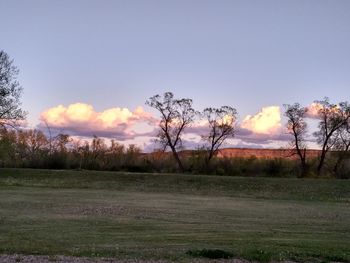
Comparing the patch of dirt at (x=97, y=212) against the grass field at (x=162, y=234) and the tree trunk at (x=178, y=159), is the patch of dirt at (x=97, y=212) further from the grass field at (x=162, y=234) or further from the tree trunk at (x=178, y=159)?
the tree trunk at (x=178, y=159)

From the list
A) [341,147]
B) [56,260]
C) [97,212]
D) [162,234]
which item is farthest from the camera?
[341,147]

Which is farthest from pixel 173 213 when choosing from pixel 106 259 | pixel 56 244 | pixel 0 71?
pixel 0 71

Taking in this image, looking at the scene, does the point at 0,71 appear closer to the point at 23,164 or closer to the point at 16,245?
the point at 23,164

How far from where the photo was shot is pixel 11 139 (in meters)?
78.8

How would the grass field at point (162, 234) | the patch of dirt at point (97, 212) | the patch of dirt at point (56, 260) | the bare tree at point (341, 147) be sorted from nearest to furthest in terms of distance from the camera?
1. the patch of dirt at point (56, 260)
2. the grass field at point (162, 234)
3. the patch of dirt at point (97, 212)
4. the bare tree at point (341, 147)

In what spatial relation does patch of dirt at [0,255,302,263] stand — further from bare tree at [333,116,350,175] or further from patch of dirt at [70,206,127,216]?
bare tree at [333,116,350,175]

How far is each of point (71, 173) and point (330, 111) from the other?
160 feet

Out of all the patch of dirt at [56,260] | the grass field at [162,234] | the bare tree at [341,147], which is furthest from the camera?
A: the bare tree at [341,147]

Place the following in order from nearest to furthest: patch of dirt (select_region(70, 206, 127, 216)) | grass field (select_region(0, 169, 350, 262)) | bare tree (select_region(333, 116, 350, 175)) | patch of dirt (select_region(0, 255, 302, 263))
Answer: patch of dirt (select_region(0, 255, 302, 263)) → grass field (select_region(0, 169, 350, 262)) → patch of dirt (select_region(70, 206, 127, 216)) → bare tree (select_region(333, 116, 350, 175))

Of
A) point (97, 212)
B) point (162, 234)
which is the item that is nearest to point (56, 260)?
point (162, 234)

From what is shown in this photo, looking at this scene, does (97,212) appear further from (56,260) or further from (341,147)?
(341,147)

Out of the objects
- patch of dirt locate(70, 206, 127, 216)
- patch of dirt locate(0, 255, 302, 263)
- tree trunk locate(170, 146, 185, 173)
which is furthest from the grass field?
tree trunk locate(170, 146, 185, 173)

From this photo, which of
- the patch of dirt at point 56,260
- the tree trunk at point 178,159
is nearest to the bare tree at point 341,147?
the tree trunk at point 178,159

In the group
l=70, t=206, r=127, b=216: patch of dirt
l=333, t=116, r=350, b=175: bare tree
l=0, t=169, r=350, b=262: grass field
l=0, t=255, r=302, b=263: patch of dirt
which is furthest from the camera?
l=333, t=116, r=350, b=175: bare tree
